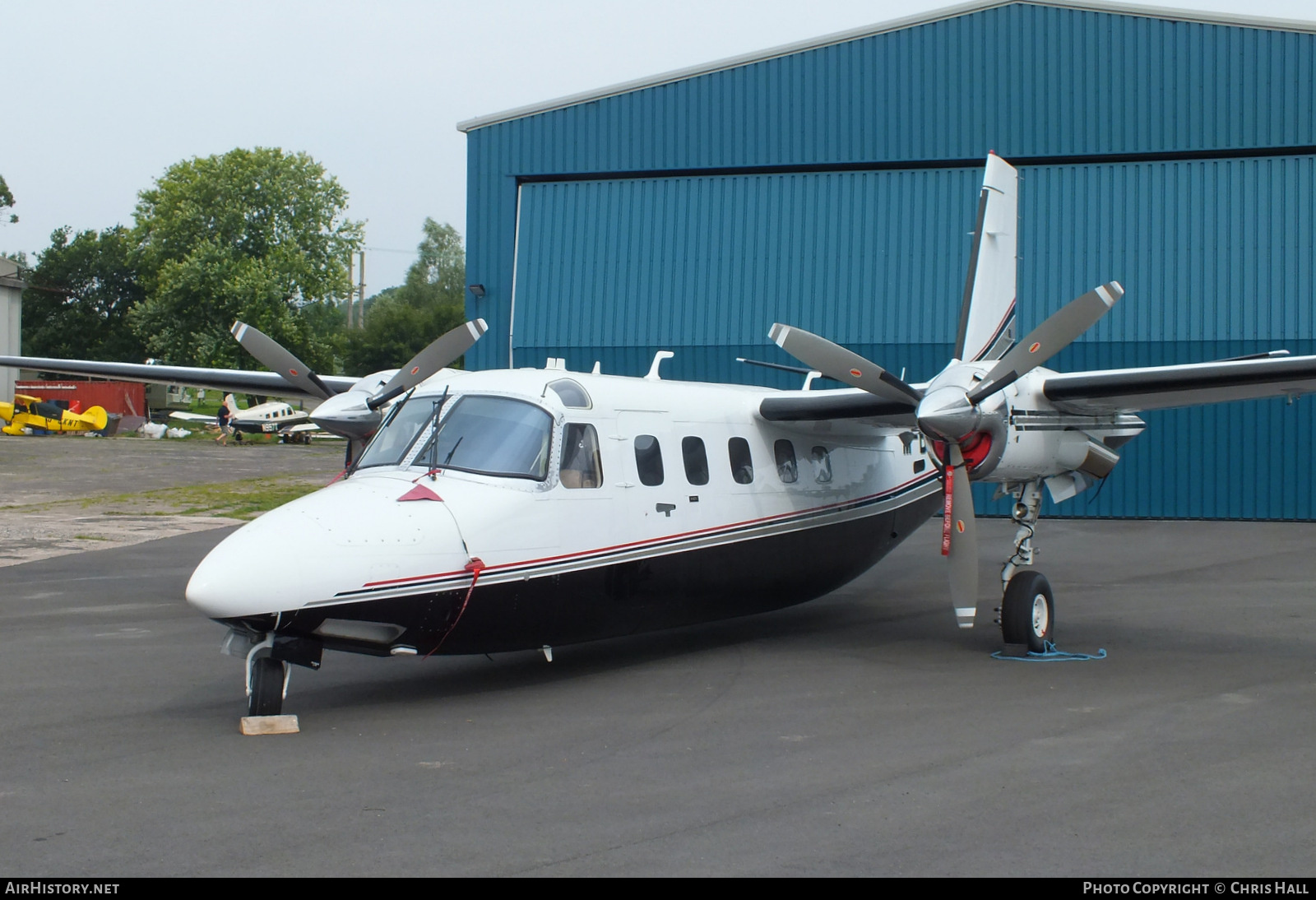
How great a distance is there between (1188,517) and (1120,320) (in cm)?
421

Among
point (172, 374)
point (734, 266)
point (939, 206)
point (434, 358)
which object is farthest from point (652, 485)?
point (939, 206)

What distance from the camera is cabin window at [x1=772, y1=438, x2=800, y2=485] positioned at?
1179cm

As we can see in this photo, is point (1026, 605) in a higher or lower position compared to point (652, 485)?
lower

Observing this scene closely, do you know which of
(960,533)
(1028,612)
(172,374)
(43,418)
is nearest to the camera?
(960,533)

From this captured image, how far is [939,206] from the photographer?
24.5 metres

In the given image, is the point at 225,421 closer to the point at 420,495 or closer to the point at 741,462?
the point at 741,462

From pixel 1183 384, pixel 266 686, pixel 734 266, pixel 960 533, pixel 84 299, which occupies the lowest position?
pixel 266 686

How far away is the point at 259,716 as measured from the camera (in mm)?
7867

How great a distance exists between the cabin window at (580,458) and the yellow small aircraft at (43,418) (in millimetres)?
47678

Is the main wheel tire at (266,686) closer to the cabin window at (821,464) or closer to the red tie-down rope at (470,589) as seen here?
the red tie-down rope at (470,589)

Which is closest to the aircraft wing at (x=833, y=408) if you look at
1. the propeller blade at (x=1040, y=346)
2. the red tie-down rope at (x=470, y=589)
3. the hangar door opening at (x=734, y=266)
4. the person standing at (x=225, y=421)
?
the propeller blade at (x=1040, y=346)

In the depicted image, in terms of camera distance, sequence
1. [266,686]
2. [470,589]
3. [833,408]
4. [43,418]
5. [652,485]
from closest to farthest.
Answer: [266,686]
[470,589]
[652,485]
[833,408]
[43,418]

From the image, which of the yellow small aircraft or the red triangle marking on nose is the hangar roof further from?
the yellow small aircraft

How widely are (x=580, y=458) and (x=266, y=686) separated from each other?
10.0 feet
